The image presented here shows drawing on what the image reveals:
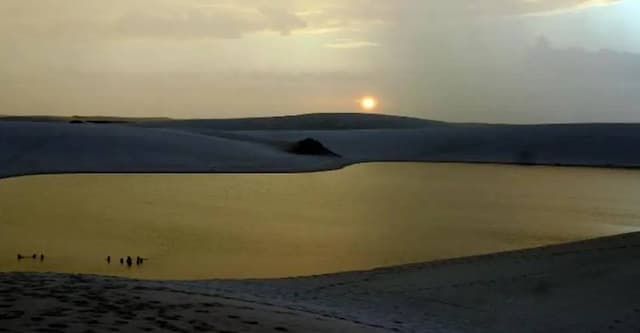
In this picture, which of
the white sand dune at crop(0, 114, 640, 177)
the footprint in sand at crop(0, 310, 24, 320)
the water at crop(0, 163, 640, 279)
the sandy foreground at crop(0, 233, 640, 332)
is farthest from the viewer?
the white sand dune at crop(0, 114, 640, 177)

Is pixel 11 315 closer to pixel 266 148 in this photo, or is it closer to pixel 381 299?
pixel 381 299

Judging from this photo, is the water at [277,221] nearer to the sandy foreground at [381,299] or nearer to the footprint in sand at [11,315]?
the sandy foreground at [381,299]

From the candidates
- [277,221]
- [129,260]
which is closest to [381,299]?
[129,260]

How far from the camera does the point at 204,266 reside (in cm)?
884

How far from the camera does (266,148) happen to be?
107ft

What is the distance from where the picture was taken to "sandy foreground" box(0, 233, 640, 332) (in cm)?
438

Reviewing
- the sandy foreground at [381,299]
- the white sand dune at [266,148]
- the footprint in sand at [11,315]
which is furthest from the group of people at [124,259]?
the white sand dune at [266,148]

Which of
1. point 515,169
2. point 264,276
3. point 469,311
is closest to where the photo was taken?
point 469,311

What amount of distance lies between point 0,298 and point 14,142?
22301mm

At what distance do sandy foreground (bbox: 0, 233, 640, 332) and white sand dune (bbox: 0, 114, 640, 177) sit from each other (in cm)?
1519

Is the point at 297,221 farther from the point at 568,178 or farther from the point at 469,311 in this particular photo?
the point at 568,178

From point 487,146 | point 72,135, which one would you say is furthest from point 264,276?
point 487,146

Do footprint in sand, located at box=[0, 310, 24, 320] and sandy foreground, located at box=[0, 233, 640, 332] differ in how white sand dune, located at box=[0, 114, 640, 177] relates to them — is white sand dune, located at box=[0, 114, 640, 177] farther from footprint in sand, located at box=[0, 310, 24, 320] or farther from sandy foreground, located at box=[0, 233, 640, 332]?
footprint in sand, located at box=[0, 310, 24, 320]

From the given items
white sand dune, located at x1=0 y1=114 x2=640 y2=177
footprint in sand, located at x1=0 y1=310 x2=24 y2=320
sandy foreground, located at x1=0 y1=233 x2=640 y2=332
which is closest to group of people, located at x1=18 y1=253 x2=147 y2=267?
sandy foreground, located at x1=0 y1=233 x2=640 y2=332
